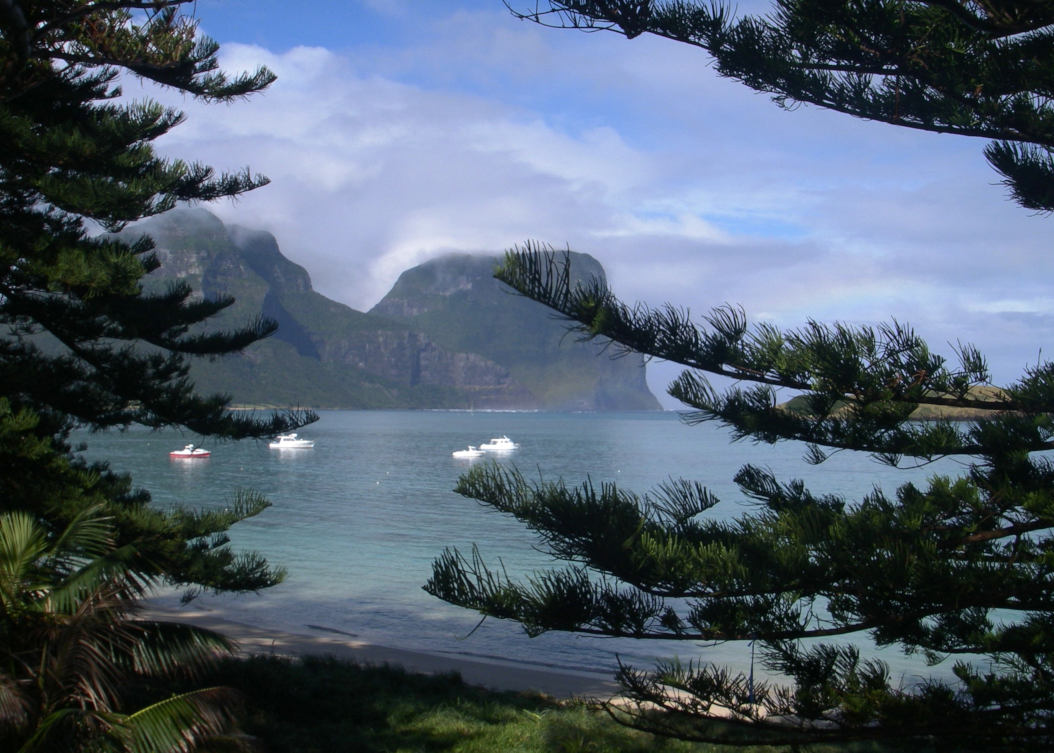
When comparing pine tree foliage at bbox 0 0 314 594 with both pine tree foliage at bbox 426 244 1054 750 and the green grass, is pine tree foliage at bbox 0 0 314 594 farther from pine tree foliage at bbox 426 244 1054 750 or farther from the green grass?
pine tree foliage at bbox 426 244 1054 750

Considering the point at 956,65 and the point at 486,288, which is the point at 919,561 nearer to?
the point at 956,65

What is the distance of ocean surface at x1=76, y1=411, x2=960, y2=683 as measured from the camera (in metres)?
12.3

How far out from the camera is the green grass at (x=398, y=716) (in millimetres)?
5664

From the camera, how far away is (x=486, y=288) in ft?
542

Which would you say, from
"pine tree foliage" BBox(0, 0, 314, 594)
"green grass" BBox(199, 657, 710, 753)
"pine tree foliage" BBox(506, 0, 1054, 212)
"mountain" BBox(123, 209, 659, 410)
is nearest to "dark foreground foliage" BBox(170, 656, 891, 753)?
"green grass" BBox(199, 657, 710, 753)

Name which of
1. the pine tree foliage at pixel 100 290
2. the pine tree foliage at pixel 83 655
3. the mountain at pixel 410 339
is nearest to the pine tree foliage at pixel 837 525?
the pine tree foliage at pixel 83 655

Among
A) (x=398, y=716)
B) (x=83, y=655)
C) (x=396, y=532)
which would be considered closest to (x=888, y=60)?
(x=83, y=655)

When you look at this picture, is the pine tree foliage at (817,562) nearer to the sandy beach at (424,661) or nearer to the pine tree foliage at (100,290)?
the pine tree foliage at (100,290)

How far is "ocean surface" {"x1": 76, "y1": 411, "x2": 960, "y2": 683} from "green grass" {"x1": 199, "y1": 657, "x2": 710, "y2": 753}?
126cm

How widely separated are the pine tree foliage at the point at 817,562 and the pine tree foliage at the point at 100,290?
4202 millimetres

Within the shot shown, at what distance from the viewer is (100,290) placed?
21.6 ft

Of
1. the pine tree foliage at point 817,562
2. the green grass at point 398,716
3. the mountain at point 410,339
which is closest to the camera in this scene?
the pine tree foliage at point 817,562

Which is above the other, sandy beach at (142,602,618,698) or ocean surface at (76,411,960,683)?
sandy beach at (142,602,618,698)

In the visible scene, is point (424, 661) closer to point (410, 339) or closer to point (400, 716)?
point (400, 716)
